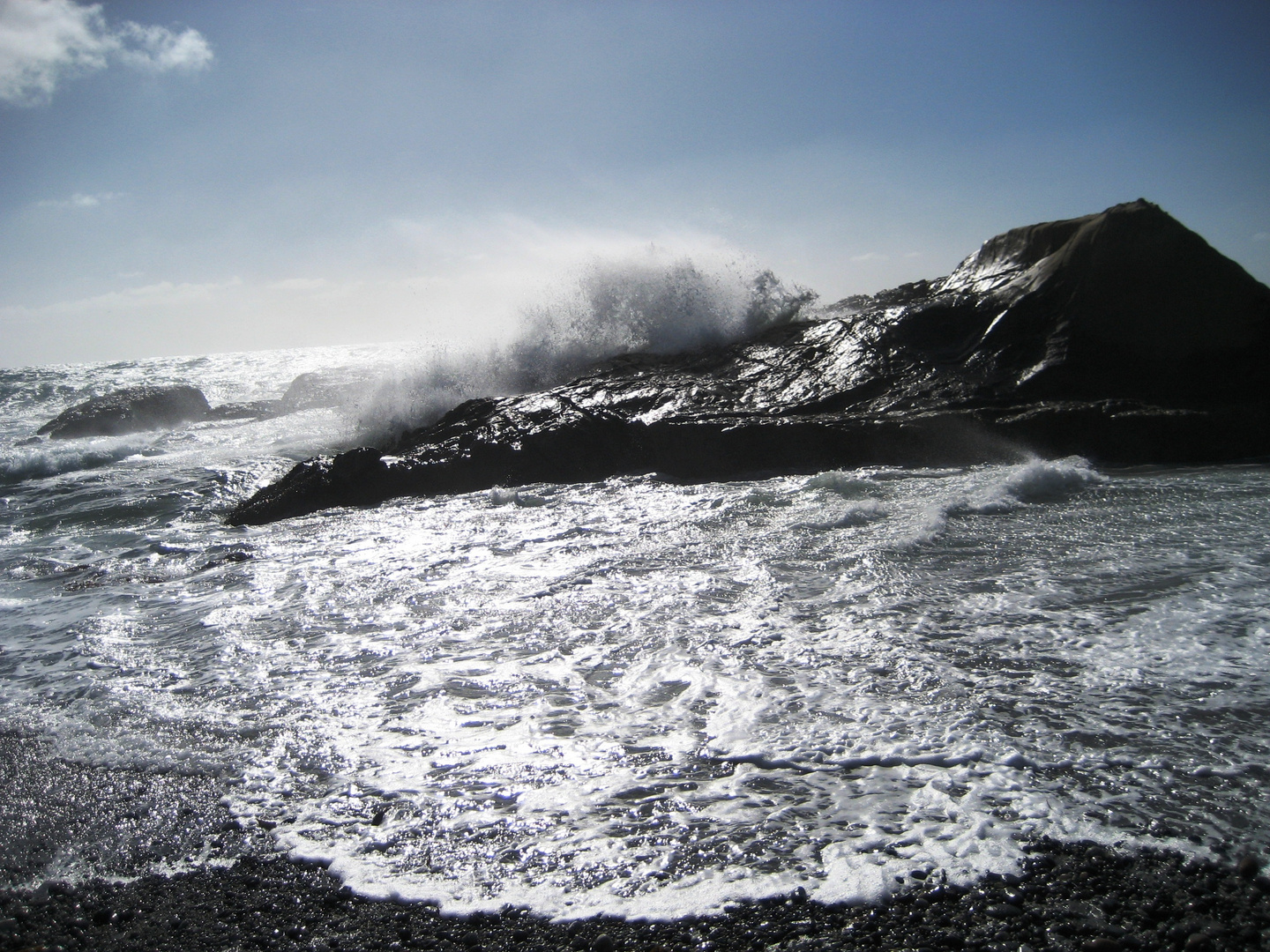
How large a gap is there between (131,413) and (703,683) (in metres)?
19.5

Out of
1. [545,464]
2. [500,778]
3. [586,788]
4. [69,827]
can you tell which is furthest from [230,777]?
[545,464]

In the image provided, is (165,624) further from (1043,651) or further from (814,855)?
(1043,651)

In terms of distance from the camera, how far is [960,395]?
7.32 metres

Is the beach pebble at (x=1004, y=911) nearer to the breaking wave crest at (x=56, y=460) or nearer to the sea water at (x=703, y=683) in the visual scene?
the sea water at (x=703, y=683)

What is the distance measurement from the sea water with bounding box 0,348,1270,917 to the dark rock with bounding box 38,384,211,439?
44.9 ft

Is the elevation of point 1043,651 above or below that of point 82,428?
below

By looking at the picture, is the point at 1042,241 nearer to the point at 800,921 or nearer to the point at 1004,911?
the point at 1004,911

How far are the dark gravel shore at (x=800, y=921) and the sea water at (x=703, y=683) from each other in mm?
68

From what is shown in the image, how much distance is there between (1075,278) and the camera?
748 centimetres

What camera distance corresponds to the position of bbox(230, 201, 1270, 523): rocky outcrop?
6.81 meters

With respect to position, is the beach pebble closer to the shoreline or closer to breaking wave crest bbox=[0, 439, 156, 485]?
the shoreline

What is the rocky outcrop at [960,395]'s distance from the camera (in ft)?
22.3

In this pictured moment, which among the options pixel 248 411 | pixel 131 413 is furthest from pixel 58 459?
pixel 131 413

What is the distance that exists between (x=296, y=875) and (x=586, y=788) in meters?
0.85
